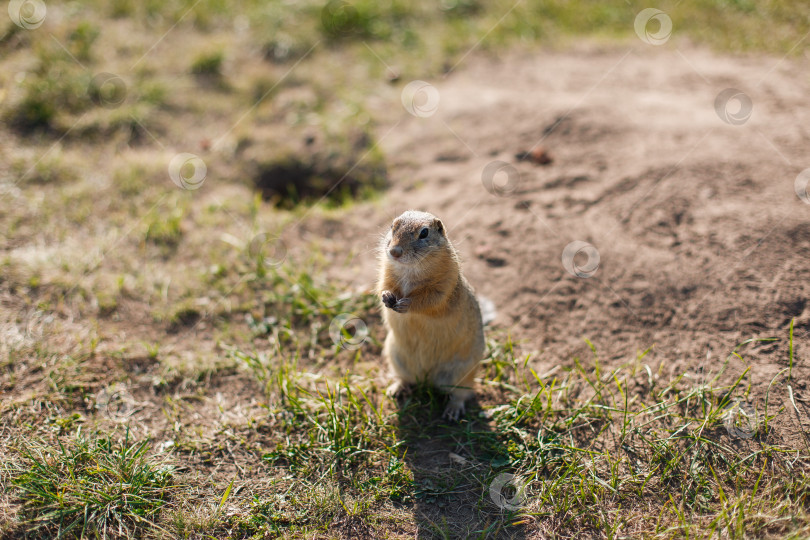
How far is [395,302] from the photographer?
134 inches

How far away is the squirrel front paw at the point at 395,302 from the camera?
340 centimetres

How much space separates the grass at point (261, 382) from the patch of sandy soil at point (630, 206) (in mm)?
179

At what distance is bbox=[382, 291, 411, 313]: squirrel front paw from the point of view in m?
3.40

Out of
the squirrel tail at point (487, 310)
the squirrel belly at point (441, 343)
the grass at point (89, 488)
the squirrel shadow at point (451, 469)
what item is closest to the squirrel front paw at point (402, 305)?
the squirrel belly at point (441, 343)

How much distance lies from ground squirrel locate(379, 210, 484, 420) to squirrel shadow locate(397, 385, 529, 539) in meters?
0.12

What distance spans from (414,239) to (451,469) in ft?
4.42

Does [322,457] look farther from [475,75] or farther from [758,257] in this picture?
[475,75]

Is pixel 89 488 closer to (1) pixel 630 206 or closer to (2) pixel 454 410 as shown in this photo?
(2) pixel 454 410

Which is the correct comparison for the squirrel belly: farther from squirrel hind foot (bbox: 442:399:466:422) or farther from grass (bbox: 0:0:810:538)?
grass (bbox: 0:0:810:538)

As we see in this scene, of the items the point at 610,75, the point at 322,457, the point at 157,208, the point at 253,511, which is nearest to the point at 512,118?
the point at 610,75

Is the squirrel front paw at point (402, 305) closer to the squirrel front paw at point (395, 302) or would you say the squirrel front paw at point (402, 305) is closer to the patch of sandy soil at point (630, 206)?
the squirrel front paw at point (395, 302)

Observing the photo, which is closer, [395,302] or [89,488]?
[89,488]

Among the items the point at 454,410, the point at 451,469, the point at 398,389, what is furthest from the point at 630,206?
the point at 451,469

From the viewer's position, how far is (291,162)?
586 cm
